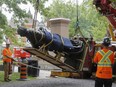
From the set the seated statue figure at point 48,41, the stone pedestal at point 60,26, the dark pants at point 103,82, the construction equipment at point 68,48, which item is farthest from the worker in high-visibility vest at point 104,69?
the stone pedestal at point 60,26

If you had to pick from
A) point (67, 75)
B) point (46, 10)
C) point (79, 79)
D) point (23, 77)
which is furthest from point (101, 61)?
point (46, 10)

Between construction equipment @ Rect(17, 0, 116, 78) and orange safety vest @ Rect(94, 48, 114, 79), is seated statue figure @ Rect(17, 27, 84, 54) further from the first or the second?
orange safety vest @ Rect(94, 48, 114, 79)

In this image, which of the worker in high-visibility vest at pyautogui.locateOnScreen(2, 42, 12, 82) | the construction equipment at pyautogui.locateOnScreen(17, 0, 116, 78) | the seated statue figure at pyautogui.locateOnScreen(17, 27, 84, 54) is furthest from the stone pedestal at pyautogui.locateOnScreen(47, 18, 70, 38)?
the seated statue figure at pyautogui.locateOnScreen(17, 27, 84, 54)

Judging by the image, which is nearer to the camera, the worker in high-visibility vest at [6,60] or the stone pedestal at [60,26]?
the worker in high-visibility vest at [6,60]

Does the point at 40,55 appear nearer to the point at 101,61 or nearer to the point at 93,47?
the point at 93,47

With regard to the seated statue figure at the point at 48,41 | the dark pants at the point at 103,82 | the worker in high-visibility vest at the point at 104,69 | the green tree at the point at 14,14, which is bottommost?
the dark pants at the point at 103,82

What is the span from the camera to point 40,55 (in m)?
12.9

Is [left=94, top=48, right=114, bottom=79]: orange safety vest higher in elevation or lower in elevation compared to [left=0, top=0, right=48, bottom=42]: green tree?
lower

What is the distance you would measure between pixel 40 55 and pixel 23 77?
3287 mm

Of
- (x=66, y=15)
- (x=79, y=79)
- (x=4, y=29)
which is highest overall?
(x=66, y=15)

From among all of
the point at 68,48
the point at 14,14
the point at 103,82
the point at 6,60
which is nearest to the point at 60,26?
the point at 14,14

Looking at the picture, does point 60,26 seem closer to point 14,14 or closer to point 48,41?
point 14,14

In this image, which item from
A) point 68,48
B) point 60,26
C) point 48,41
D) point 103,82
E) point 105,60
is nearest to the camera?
point 103,82

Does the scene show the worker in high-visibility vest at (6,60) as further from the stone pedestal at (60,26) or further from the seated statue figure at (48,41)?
the stone pedestal at (60,26)
